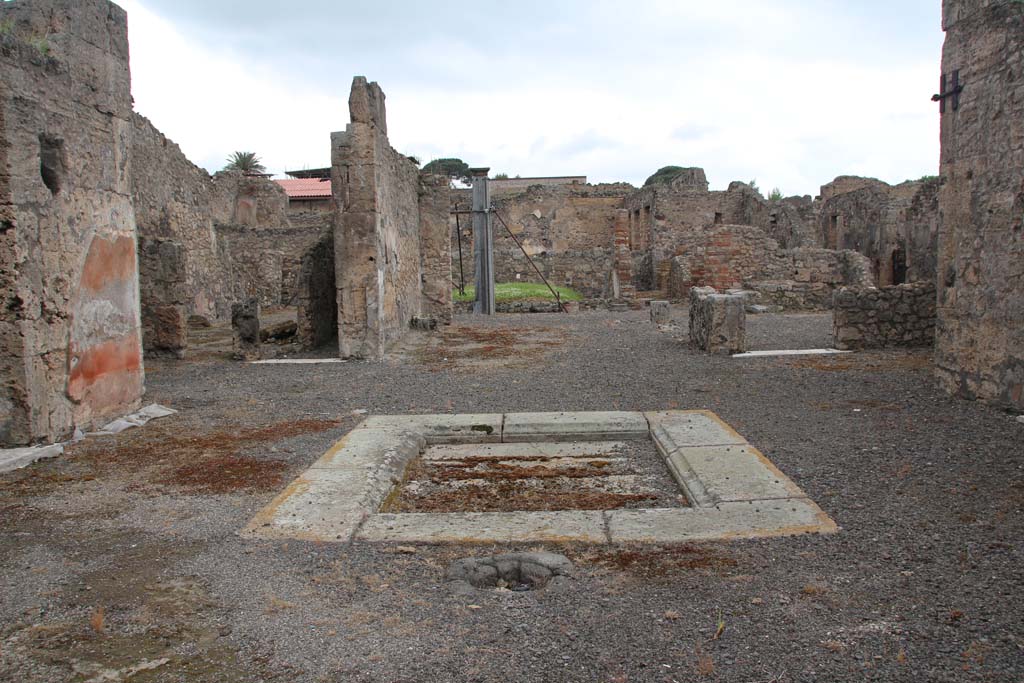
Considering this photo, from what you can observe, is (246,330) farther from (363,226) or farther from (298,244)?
(298,244)

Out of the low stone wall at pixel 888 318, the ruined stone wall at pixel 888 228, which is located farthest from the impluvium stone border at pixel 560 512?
the ruined stone wall at pixel 888 228

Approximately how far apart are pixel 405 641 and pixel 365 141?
A: 8.88m

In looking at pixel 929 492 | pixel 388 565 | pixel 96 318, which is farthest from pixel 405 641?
pixel 96 318

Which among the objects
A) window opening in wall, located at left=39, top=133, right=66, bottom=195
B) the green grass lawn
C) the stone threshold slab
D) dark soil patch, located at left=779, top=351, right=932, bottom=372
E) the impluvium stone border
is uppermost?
window opening in wall, located at left=39, top=133, right=66, bottom=195

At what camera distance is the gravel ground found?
2.58 m

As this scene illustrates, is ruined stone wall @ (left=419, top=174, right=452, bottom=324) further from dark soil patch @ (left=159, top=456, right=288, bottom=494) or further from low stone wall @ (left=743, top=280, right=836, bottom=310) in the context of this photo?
dark soil patch @ (left=159, top=456, right=288, bottom=494)

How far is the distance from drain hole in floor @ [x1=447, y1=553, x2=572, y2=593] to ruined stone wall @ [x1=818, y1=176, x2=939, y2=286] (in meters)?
16.7

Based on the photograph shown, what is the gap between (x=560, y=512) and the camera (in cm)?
404

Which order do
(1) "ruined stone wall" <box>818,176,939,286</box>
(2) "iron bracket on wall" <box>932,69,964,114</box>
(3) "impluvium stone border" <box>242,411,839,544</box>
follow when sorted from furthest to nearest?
(1) "ruined stone wall" <box>818,176,939,286</box>, (2) "iron bracket on wall" <box>932,69,964,114</box>, (3) "impluvium stone border" <box>242,411,839,544</box>

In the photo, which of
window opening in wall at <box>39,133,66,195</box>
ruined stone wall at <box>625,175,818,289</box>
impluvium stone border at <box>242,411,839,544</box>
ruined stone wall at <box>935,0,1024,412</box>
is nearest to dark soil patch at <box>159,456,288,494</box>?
impluvium stone border at <box>242,411,839,544</box>

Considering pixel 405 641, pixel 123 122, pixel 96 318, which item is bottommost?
pixel 405 641

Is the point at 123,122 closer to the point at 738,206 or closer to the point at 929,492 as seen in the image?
the point at 929,492

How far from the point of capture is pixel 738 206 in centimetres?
3042

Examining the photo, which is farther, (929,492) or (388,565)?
(929,492)
